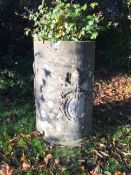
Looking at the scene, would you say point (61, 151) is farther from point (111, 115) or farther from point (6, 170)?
point (111, 115)

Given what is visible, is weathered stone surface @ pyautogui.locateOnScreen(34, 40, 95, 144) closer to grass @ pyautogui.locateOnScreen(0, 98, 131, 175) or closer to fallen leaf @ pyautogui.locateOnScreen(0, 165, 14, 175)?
grass @ pyautogui.locateOnScreen(0, 98, 131, 175)

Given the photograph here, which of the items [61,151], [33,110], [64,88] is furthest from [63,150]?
[33,110]

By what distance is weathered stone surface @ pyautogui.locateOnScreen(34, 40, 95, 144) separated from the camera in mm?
4906

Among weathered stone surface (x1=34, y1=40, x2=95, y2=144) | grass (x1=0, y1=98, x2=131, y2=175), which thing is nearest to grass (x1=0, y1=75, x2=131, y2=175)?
grass (x1=0, y1=98, x2=131, y2=175)

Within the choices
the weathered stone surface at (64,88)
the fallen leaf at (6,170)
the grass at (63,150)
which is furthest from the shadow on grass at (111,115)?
the fallen leaf at (6,170)

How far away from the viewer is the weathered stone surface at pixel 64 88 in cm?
491

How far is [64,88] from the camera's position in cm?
500

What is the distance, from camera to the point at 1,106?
641 cm

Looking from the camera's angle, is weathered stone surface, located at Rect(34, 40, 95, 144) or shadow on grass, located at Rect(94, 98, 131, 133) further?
shadow on grass, located at Rect(94, 98, 131, 133)

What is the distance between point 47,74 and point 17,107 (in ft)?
5.00

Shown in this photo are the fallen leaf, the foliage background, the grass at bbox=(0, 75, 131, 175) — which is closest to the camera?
the fallen leaf

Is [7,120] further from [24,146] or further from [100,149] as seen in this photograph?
[100,149]

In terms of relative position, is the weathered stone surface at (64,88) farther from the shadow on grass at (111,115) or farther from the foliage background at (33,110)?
the shadow on grass at (111,115)

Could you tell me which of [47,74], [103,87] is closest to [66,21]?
[47,74]
